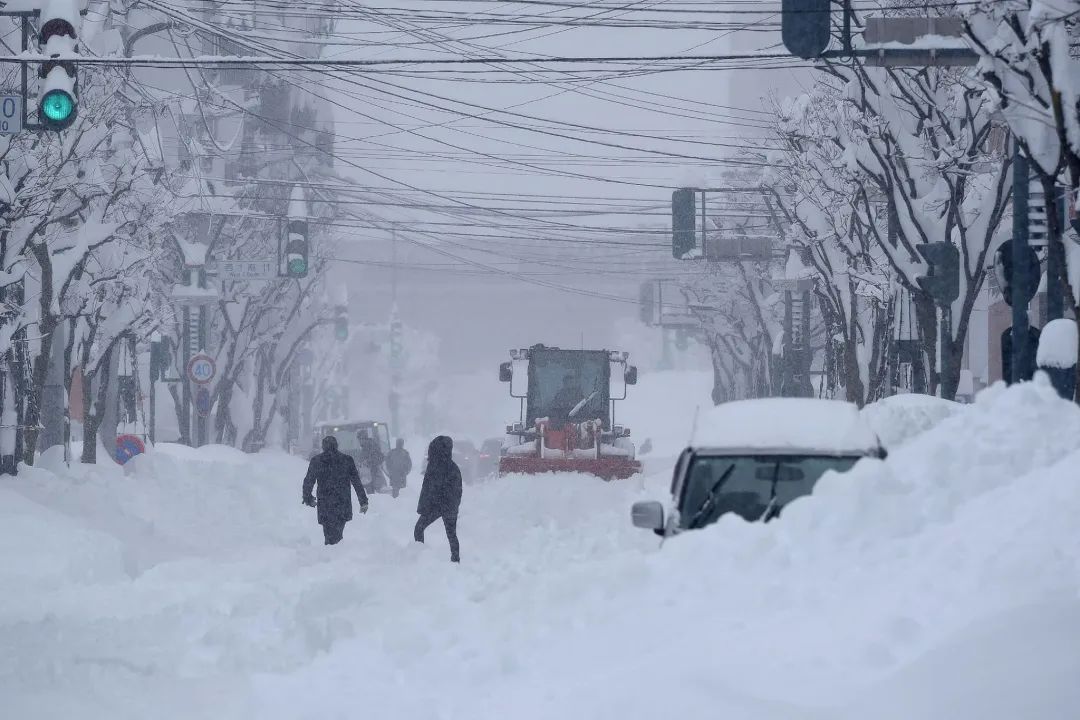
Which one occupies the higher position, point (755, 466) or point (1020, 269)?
point (1020, 269)

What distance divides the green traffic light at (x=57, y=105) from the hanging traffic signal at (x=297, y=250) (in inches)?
604

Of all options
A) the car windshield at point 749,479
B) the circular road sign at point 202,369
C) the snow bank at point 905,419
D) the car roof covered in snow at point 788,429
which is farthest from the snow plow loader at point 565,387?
the car windshield at point 749,479

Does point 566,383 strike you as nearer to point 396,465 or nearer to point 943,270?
point 396,465

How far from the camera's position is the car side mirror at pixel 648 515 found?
8.78m

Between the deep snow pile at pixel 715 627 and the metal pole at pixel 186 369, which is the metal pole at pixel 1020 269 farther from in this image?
the metal pole at pixel 186 369

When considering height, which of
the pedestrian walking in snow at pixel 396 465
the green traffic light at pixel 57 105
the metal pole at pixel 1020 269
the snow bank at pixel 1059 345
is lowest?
the pedestrian walking in snow at pixel 396 465

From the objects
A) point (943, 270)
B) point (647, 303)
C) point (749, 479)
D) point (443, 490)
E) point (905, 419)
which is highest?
point (647, 303)

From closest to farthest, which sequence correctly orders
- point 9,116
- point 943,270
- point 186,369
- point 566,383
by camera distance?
point 9,116
point 943,270
point 566,383
point 186,369

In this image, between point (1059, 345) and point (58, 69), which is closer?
point (58, 69)

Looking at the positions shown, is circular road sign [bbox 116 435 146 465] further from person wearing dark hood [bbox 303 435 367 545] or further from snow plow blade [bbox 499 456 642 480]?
person wearing dark hood [bbox 303 435 367 545]

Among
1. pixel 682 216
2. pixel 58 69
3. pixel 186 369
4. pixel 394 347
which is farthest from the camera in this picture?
pixel 394 347

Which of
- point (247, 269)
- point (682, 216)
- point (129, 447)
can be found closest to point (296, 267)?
point (247, 269)

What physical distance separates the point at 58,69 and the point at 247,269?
706 inches

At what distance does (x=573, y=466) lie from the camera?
25.4 meters
